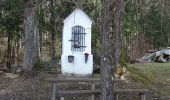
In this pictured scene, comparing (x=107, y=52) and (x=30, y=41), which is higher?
(x=30, y=41)

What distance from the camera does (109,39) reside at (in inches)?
309

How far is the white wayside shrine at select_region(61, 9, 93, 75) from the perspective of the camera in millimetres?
14266

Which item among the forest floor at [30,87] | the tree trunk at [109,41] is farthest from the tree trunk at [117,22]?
the forest floor at [30,87]

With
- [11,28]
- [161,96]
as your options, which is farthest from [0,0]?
[161,96]

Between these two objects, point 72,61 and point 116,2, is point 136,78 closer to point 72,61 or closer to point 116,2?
point 72,61

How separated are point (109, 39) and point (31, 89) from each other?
15.1 feet

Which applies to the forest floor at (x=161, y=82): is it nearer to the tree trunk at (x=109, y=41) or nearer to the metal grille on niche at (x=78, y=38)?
the metal grille on niche at (x=78, y=38)

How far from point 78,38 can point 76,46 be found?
0.28 metres

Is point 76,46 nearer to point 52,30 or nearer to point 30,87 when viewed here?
point 30,87

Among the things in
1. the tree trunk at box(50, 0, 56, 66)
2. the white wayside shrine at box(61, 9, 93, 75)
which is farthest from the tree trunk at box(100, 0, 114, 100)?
the tree trunk at box(50, 0, 56, 66)

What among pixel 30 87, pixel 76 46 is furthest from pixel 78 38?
pixel 30 87

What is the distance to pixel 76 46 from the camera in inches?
563

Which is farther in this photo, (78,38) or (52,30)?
(52,30)

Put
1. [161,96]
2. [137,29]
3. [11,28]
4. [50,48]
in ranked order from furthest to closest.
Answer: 1. [137,29]
2. [50,48]
3. [11,28]
4. [161,96]
